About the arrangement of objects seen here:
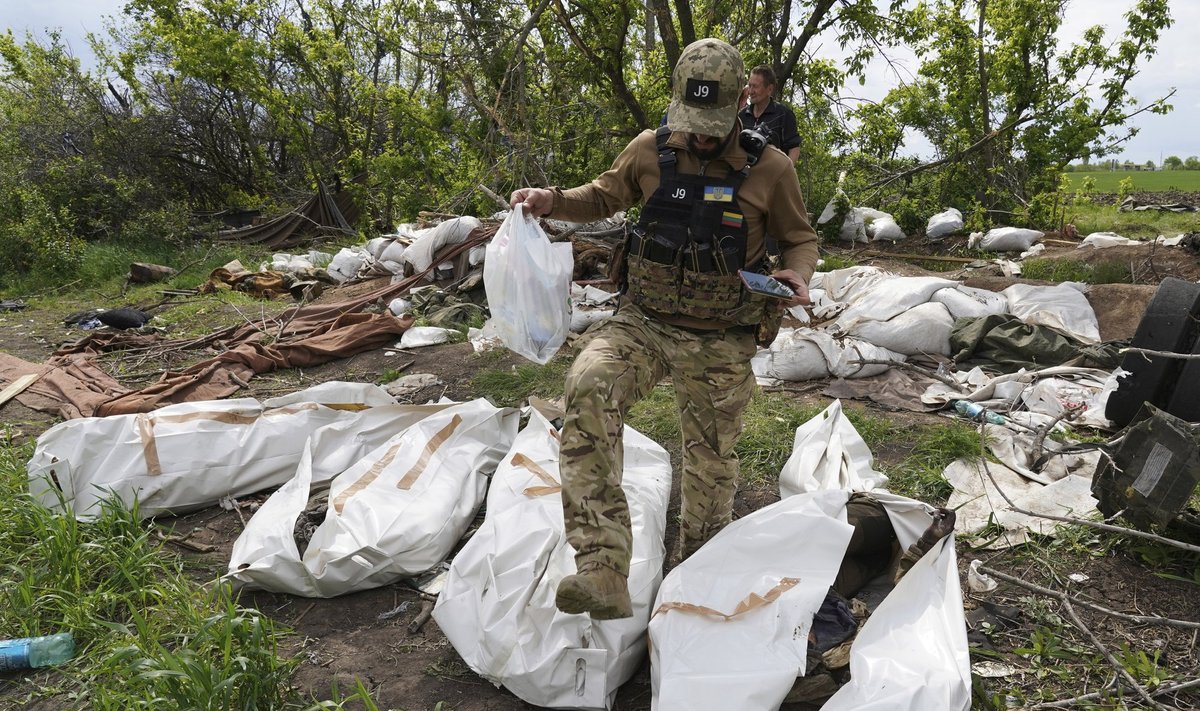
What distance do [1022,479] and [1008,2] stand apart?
9213mm

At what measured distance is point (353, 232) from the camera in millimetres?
11109

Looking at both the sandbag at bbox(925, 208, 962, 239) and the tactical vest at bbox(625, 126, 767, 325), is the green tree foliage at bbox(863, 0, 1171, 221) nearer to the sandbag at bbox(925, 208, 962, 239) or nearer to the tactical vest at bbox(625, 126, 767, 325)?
the sandbag at bbox(925, 208, 962, 239)

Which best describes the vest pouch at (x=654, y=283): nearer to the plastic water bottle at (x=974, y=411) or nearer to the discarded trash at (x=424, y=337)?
the plastic water bottle at (x=974, y=411)

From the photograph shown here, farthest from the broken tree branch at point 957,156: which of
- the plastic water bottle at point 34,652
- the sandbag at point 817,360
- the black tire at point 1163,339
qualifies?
the plastic water bottle at point 34,652

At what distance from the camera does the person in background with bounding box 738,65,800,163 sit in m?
4.48

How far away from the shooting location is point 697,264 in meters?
2.22

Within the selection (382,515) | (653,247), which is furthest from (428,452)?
(653,247)

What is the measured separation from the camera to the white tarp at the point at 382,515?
7.55ft

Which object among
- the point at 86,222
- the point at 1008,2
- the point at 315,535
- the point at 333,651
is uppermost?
the point at 1008,2

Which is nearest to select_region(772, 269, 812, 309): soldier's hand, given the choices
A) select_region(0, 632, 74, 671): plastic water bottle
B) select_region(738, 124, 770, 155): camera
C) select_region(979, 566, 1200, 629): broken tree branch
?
select_region(738, 124, 770, 155): camera

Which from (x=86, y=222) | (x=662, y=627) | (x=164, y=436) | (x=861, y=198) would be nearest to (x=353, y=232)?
(x=86, y=222)

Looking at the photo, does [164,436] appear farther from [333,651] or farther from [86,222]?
[86,222]

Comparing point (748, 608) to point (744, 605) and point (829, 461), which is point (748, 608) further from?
point (829, 461)

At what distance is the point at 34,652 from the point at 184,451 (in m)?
0.98
